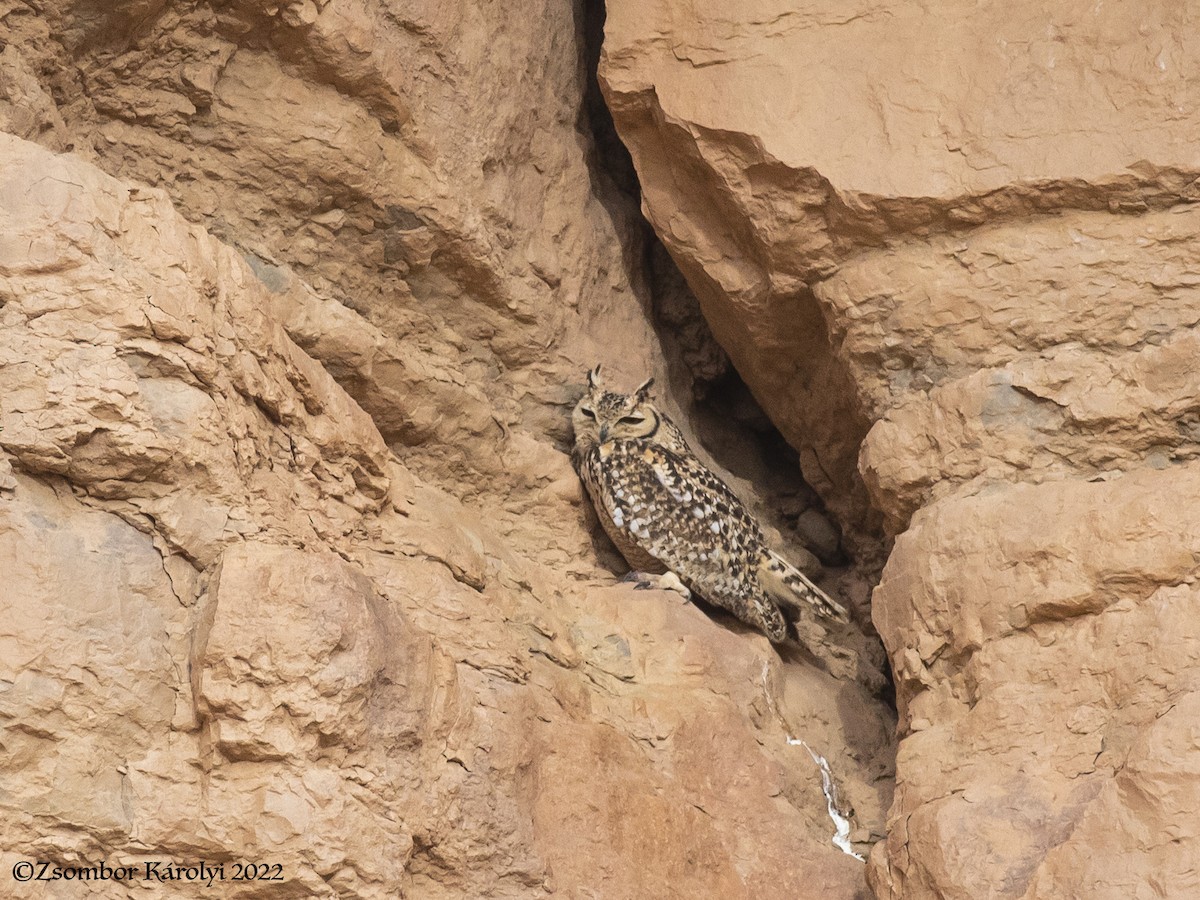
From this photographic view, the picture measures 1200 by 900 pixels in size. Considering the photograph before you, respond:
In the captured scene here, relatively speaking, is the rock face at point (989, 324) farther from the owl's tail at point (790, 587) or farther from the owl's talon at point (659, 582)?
the owl's talon at point (659, 582)

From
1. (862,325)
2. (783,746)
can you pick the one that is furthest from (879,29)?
(783,746)

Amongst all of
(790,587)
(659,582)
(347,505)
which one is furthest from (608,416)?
(347,505)

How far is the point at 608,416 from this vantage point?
488cm

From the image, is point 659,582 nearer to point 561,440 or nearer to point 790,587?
point 790,587

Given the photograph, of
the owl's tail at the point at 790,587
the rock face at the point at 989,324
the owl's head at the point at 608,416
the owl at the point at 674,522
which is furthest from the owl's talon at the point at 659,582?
the rock face at the point at 989,324

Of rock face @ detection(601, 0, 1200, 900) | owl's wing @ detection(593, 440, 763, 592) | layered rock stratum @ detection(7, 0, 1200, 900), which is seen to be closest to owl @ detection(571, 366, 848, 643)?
owl's wing @ detection(593, 440, 763, 592)

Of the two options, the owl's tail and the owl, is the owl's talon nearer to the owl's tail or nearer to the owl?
the owl

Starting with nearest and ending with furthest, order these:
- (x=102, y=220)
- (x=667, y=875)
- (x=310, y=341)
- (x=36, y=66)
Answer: (x=102, y=220) → (x=667, y=875) → (x=36, y=66) → (x=310, y=341)

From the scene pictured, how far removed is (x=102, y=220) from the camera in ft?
10.5

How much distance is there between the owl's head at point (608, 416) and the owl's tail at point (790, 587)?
70 centimetres

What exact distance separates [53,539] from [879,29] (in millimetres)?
3089

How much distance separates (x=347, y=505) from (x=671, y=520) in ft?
4.74

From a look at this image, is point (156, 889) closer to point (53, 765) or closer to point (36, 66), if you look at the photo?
point (53, 765)

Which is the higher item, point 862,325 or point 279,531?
point 862,325
